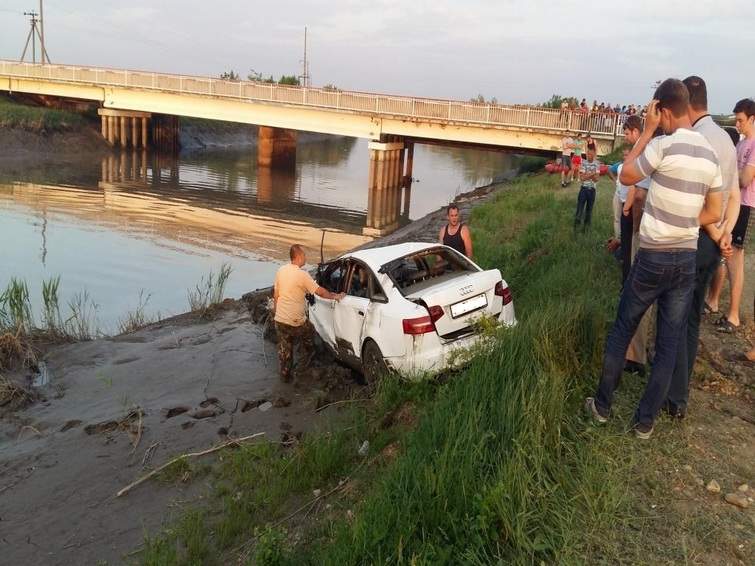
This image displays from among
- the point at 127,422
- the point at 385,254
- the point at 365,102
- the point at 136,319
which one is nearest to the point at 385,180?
the point at 365,102

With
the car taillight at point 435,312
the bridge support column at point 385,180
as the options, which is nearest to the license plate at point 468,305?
the car taillight at point 435,312

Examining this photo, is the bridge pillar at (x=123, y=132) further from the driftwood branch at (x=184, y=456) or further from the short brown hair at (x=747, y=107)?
the short brown hair at (x=747, y=107)

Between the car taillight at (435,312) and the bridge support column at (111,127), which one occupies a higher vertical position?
the bridge support column at (111,127)

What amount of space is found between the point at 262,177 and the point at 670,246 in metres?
39.6

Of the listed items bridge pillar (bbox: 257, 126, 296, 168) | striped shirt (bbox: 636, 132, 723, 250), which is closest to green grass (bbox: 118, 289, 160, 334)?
striped shirt (bbox: 636, 132, 723, 250)

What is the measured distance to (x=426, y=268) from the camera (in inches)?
308

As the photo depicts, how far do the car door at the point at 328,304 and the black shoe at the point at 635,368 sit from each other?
3.60m

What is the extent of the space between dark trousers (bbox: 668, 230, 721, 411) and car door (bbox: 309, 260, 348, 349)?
164 inches

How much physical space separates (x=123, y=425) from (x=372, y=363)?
2859 millimetres

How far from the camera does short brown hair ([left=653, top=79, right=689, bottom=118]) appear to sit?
4.14 metres

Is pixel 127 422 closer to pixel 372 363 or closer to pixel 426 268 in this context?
pixel 372 363

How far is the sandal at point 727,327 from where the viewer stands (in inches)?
254

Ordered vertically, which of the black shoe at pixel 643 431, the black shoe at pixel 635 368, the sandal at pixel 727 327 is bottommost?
the black shoe at pixel 643 431

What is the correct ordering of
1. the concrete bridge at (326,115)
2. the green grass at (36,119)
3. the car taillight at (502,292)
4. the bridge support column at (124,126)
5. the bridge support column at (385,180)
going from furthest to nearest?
the bridge support column at (124,126) < the green grass at (36,119) < the bridge support column at (385,180) < the concrete bridge at (326,115) < the car taillight at (502,292)
